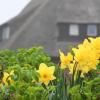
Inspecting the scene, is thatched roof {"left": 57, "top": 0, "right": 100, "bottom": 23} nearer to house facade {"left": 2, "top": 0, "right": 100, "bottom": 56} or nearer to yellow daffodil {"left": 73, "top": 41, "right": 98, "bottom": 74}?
house facade {"left": 2, "top": 0, "right": 100, "bottom": 56}

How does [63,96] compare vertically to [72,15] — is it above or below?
below

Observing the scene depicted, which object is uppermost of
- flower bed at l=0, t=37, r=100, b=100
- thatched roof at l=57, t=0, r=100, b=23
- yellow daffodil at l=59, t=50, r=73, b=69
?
thatched roof at l=57, t=0, r=100, b=23

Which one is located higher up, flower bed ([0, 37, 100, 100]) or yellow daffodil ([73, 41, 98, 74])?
yellow daffodil ([73, 41, 98, 74])

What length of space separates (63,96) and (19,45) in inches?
1702

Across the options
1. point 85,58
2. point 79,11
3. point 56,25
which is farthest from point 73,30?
point 85,58

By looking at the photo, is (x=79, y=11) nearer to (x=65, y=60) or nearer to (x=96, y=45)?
(x=65, y=60)

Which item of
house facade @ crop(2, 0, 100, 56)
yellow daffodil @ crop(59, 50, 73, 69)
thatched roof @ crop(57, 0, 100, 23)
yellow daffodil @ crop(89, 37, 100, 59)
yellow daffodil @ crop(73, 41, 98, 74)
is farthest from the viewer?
thatched roof @ crop(57, 0, 100, 23)

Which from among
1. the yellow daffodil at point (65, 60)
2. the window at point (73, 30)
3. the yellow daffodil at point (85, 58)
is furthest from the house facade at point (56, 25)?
the yellow daffodil at point (85, 58)

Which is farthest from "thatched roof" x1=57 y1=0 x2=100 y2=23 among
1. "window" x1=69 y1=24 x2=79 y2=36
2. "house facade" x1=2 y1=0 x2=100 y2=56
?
"window" x1=69 y1=24 x2=79 y2=36

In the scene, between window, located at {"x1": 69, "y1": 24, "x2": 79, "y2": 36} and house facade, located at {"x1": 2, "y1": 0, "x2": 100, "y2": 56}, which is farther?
window, located at {"x1": 69, "y1": 24, "x2": 79, "y2": 36}

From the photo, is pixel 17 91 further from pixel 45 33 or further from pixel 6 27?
pixel 6 27

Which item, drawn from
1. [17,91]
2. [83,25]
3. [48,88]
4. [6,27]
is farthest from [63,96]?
[6,27]

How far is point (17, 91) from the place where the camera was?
352 cm

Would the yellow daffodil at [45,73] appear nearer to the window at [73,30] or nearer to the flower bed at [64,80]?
the flower bed at [64,80]
